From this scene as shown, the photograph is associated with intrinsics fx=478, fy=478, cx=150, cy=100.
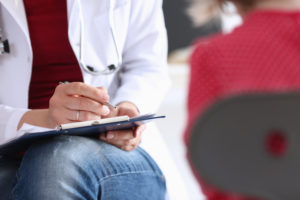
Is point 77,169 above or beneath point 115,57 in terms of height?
beneath

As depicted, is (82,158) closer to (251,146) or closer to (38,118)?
(38,118)

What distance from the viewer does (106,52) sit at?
114 centimetres

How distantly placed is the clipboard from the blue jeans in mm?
20

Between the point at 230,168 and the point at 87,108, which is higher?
the point at 230,168

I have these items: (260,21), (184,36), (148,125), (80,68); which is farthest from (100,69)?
(184,36)

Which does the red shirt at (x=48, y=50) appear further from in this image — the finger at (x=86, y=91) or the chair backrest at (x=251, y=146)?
the chair backrest at (x=251, y=146)

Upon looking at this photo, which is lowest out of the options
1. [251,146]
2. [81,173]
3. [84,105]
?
[81,173]

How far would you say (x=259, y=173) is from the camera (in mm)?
418

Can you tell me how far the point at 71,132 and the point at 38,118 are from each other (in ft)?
0.39

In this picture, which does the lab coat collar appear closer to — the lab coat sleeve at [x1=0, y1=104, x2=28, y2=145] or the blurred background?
the lab coat sleeve at [x1=0, y1=104, x2=28, y2=145]

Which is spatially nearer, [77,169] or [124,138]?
[77,169]

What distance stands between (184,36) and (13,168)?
1.69 metres

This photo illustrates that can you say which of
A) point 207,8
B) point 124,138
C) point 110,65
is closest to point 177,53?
point 110,65

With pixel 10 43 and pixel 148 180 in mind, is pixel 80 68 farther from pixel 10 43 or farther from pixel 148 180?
pixel 148 180
